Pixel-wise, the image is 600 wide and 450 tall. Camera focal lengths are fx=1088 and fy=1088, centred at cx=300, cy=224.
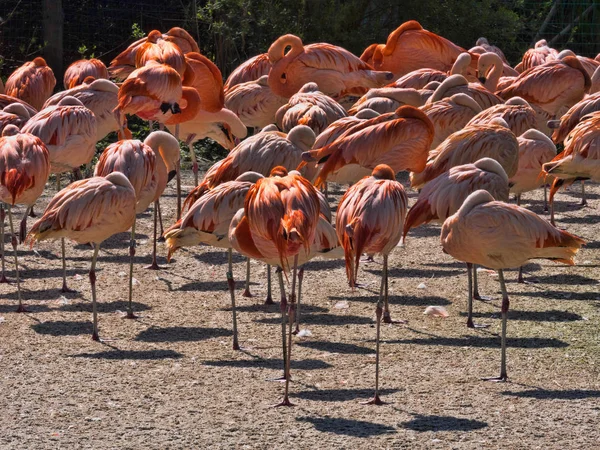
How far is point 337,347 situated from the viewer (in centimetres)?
614

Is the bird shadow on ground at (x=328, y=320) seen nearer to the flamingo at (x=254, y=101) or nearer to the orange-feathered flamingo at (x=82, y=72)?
the flamingo at (x=254, y=101)

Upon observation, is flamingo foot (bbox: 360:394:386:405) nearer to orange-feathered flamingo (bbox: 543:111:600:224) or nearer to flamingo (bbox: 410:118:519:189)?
flamingo (bbox: 410:118:519:189)

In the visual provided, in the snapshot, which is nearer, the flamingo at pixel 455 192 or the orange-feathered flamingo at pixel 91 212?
the orange-feathered flamingo at pixel 91 212

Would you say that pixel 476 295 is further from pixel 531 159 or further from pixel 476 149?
pixel 531 159

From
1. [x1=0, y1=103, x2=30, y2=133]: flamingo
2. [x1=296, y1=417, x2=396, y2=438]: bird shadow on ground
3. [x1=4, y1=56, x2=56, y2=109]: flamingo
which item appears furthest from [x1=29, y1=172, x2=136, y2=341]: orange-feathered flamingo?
[x1=4, y1=56, x2=56, y2=109]: flamingo

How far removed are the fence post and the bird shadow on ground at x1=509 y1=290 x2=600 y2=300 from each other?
8184 millimetres

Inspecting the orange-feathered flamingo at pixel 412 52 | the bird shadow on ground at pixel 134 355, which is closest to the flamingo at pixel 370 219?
the bird shadow on ground at pixel 134 355

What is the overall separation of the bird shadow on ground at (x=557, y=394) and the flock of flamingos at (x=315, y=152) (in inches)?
10.2

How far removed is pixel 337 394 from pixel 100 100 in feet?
16.7

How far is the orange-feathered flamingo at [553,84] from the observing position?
10211 mm

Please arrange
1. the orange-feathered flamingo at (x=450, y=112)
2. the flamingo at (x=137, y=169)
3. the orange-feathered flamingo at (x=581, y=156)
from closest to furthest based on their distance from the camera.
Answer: the flamingo at (x=137, y=169) → the orange-feathered flamingo at (x=581, y=156) → the orange-feathered flamingo at (x=450, y=112)

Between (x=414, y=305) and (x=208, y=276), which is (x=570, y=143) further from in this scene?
(x=208, y=276)

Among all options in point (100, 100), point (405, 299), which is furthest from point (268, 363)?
point (100, 100)

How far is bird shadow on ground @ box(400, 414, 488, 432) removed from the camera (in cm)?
475
